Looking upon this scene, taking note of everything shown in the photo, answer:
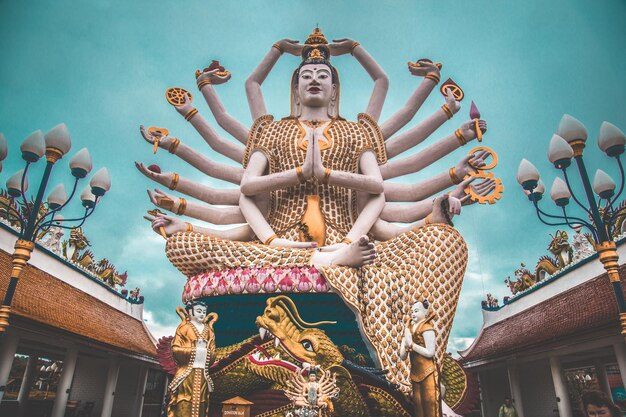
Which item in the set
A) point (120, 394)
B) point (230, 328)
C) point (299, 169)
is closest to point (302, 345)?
point (230, 328)

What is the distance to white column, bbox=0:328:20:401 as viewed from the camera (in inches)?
248

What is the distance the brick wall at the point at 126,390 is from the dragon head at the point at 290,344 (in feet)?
29.0

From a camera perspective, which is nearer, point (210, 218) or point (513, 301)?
point (210, 218)

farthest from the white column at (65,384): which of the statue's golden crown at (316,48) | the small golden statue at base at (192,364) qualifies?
the statue's golden crown at (316,48)

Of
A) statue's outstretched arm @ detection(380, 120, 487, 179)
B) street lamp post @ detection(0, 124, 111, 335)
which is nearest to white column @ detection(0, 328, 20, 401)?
street lamp post @ detection(0, 124, 111, 335)

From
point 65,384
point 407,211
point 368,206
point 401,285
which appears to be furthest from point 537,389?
point 65,384

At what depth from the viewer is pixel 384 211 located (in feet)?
21.6

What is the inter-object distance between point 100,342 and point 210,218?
125 inches

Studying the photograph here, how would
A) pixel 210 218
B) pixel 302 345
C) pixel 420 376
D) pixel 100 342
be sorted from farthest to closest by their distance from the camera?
pixel 100 342 → pixel 210 218 → pixel 302 345 → pixel 420 376

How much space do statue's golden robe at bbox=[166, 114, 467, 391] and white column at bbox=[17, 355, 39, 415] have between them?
6.19 meters

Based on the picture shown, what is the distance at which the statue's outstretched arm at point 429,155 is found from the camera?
21.6ft

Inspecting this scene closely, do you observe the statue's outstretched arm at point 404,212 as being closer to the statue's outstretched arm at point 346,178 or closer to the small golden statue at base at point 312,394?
the statue's outstretched arm at point 346,178

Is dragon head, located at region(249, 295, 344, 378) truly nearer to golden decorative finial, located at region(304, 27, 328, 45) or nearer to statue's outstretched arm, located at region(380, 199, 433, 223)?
statue's outstretched arm, located at region(380, 199, 433, 223)

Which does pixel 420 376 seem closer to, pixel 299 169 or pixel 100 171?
pixel 299 169
